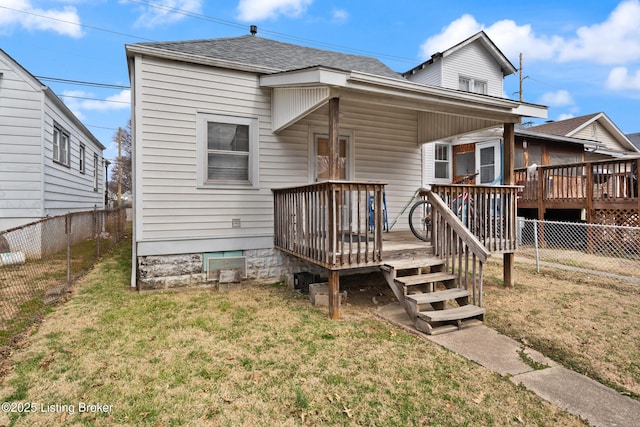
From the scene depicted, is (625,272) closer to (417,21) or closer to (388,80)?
(388,80)

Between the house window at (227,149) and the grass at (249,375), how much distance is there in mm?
2474

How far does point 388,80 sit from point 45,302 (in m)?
5.74

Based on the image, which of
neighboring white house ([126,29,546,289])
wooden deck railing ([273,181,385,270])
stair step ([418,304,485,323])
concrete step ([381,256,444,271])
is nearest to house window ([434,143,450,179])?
neighboring white house ([126,29,546,289])

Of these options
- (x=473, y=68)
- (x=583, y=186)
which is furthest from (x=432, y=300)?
(x=473, y=68)

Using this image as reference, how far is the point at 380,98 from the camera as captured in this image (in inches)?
201

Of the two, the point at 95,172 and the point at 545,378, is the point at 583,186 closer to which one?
the point at 545,378

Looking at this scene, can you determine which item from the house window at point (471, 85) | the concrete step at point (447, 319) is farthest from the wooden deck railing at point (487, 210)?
the house window at point (471, 85)

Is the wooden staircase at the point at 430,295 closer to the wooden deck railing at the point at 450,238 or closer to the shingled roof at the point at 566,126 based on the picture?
the wooden deck railing at the point at 450,238

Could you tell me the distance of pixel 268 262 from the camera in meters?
6.46

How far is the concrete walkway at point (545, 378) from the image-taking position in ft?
8.30

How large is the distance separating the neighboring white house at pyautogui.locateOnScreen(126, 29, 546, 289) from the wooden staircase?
2.33m

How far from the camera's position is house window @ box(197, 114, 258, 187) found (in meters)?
5.95

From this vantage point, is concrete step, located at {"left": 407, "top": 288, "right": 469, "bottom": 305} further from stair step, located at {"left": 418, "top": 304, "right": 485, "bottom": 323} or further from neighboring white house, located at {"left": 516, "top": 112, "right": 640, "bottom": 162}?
neighboring white house, located at {"left": 516, "top": 112, "right": 640, "bottom": 162}

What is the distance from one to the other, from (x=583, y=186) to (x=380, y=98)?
8.66m
